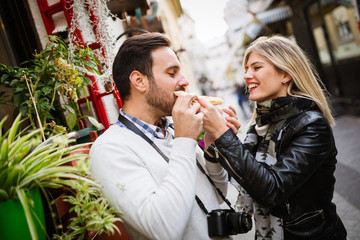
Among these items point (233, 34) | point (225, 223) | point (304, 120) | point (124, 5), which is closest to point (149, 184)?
point (225, 223)

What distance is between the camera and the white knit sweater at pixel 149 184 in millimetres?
1125

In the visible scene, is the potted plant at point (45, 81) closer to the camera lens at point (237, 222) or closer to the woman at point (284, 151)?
the woman at point (284, 151)

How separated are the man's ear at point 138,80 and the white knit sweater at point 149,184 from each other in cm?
35

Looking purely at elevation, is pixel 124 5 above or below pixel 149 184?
above

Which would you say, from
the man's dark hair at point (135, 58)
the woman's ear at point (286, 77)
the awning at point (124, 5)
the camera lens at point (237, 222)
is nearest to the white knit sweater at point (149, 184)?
the camera lens at point (237, 222)

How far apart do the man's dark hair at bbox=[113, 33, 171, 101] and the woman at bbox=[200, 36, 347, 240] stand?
0.53 metres

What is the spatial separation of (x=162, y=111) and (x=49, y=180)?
930 mm

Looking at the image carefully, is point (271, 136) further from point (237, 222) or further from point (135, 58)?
point (135, 58)

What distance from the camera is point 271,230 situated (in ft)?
5.76

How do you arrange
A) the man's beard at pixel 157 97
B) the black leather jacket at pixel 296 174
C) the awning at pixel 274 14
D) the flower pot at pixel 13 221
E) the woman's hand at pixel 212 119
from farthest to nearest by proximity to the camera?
the awning at pixel 274 14 → the man's beard at pixel 157 97 → the woman's hand at pixel 212 119 → the black leather jacket at pixel 296 174 → the flower pot at pixel 13 221

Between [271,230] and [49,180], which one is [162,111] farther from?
[271,230]

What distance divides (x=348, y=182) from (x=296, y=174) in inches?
142

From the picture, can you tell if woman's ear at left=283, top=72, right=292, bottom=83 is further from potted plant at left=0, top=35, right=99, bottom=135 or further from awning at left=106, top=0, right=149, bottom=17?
awning at left=106, top=0, right=149, bottom=17

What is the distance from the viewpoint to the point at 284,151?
168 centimetres
